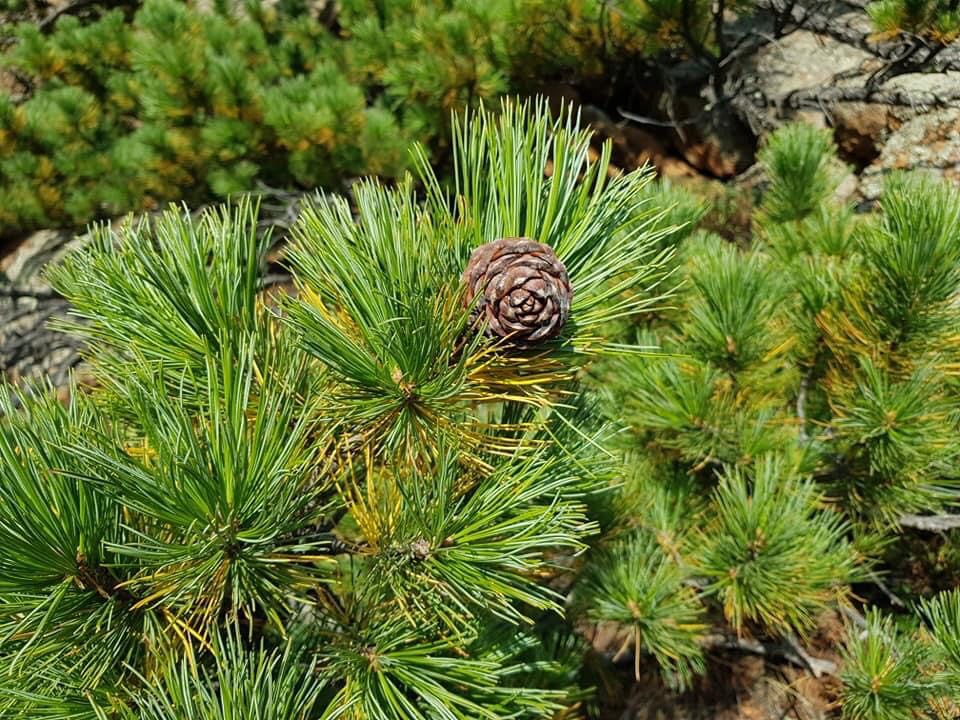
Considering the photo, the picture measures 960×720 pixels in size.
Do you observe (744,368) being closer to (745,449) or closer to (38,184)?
(745,449)

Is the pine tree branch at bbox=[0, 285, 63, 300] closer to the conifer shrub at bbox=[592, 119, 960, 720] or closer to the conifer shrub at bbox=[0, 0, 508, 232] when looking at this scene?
the conifer shrub at bbox=[0, 0, 508, 232]

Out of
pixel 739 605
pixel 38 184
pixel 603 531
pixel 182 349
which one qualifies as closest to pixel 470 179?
pixel 182 349

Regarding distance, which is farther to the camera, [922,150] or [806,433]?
[922,150]

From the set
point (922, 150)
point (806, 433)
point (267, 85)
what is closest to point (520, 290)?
point (806, 433)

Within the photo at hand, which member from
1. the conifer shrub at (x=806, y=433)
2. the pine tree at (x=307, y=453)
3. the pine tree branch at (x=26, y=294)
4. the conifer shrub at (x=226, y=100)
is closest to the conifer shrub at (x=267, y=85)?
the conifer shrub at (x=226, y=100)

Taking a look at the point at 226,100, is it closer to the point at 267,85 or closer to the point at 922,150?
the point at 267,85

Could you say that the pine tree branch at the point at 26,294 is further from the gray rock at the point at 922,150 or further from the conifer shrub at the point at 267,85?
the gray rock at the point at 922,150

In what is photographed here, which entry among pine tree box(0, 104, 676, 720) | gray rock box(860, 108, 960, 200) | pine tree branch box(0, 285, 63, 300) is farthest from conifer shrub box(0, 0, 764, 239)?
pine tree box(0, 104, 676, 720)
